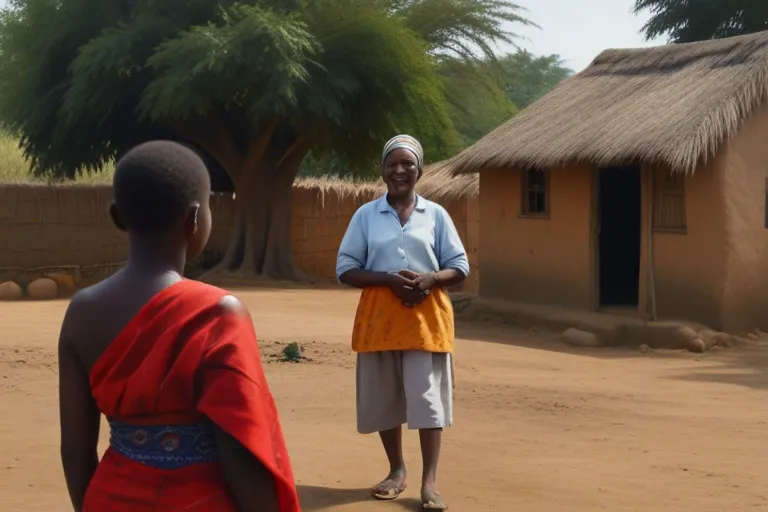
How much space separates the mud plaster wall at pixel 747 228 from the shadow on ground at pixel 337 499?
718cm

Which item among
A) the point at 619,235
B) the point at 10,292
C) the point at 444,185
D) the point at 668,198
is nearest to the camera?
the point at 668,198

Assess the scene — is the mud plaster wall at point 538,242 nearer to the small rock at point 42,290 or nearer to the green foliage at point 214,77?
the green foliage at point 214,77

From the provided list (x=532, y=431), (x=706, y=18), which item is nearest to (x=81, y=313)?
(x=532, y=431)

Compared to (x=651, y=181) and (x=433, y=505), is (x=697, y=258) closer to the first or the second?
(x=651, y=181)

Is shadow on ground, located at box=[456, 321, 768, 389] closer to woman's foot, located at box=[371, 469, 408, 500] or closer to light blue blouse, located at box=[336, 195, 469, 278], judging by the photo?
woman's foot, located at box=[371, 469, 408, 500]

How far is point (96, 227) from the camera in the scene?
65.9ft

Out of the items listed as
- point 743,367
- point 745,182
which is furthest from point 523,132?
point 743,367

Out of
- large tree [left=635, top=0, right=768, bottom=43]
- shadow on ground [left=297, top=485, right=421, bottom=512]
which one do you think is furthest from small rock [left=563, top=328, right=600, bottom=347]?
large tree [left=635, top=0, right=768, bottom=43]

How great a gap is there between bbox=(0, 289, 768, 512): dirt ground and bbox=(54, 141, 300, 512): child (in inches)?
116

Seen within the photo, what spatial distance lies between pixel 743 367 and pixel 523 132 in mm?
4677

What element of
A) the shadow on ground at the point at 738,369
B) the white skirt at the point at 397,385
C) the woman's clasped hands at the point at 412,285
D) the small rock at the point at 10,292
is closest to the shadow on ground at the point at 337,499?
the white skirt at the point at 397,385

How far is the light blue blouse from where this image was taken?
494cm

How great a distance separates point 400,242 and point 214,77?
13253 millimetres

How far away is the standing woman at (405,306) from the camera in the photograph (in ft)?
15.9
